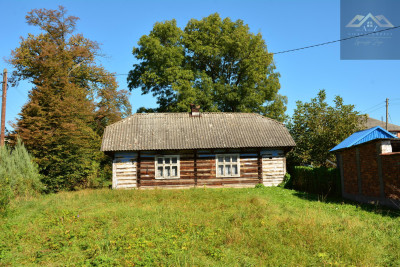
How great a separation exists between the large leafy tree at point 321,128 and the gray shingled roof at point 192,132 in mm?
3408

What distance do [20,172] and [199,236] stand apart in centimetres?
1159

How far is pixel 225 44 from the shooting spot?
92.6 ft

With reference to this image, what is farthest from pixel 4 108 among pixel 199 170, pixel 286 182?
pixel 286 182

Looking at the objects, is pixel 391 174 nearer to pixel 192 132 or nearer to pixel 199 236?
pixel 199 236

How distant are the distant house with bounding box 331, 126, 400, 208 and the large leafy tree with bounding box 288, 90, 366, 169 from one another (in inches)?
236

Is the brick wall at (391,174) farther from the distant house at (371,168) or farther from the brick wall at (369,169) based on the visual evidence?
the brick wall at (369,169)

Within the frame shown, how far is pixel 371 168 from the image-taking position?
1212cm

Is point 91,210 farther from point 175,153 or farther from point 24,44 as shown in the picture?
point 24,44

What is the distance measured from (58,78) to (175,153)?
8.73m

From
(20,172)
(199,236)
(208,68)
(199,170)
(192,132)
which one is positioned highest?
(208,68)

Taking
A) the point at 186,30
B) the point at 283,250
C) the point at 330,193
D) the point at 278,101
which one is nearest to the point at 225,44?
the point at 186,30

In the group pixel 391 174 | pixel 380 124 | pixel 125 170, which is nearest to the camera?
pixel 391 174

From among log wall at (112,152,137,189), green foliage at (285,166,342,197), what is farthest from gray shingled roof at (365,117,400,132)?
log wall at (112,152,137,189)

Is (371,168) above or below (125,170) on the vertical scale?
above
